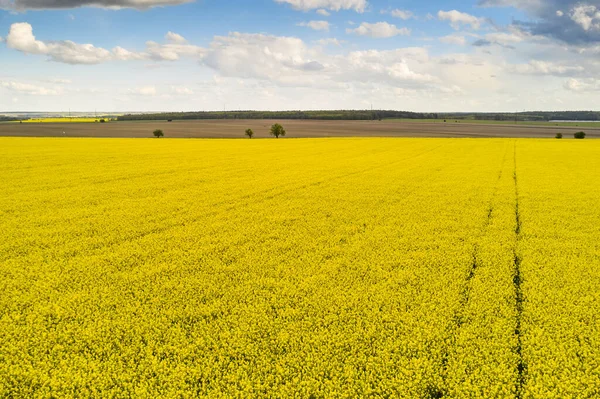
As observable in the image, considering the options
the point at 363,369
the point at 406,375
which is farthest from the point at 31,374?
the point at 406,375

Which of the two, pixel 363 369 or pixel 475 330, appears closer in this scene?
pixel 363 369

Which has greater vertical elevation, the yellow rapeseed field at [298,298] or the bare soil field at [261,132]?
the bare soil field at [261,132]

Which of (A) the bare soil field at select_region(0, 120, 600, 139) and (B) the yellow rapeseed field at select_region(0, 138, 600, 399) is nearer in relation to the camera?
(B) the yellow rapeseed field at select_region(0, 138, 600, 399)

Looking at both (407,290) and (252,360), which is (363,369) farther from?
(407,290)

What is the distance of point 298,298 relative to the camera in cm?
881

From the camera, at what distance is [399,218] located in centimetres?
1622

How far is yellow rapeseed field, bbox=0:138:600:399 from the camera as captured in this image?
20.0 feet

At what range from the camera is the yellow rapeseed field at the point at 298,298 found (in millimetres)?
6102

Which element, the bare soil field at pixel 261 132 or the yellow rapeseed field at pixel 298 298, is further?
the bare soil field at pixel 261 132

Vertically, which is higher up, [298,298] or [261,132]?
[261,132]

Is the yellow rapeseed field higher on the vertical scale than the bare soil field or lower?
lower

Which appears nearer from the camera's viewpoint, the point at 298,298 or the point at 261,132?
the point at 298,298

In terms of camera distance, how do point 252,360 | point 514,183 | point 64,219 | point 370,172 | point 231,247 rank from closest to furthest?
1. point 252,360
2. point 231,247
3. point 64,219
4. point 514,183
5. point 370,172

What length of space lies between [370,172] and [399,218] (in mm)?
14711
